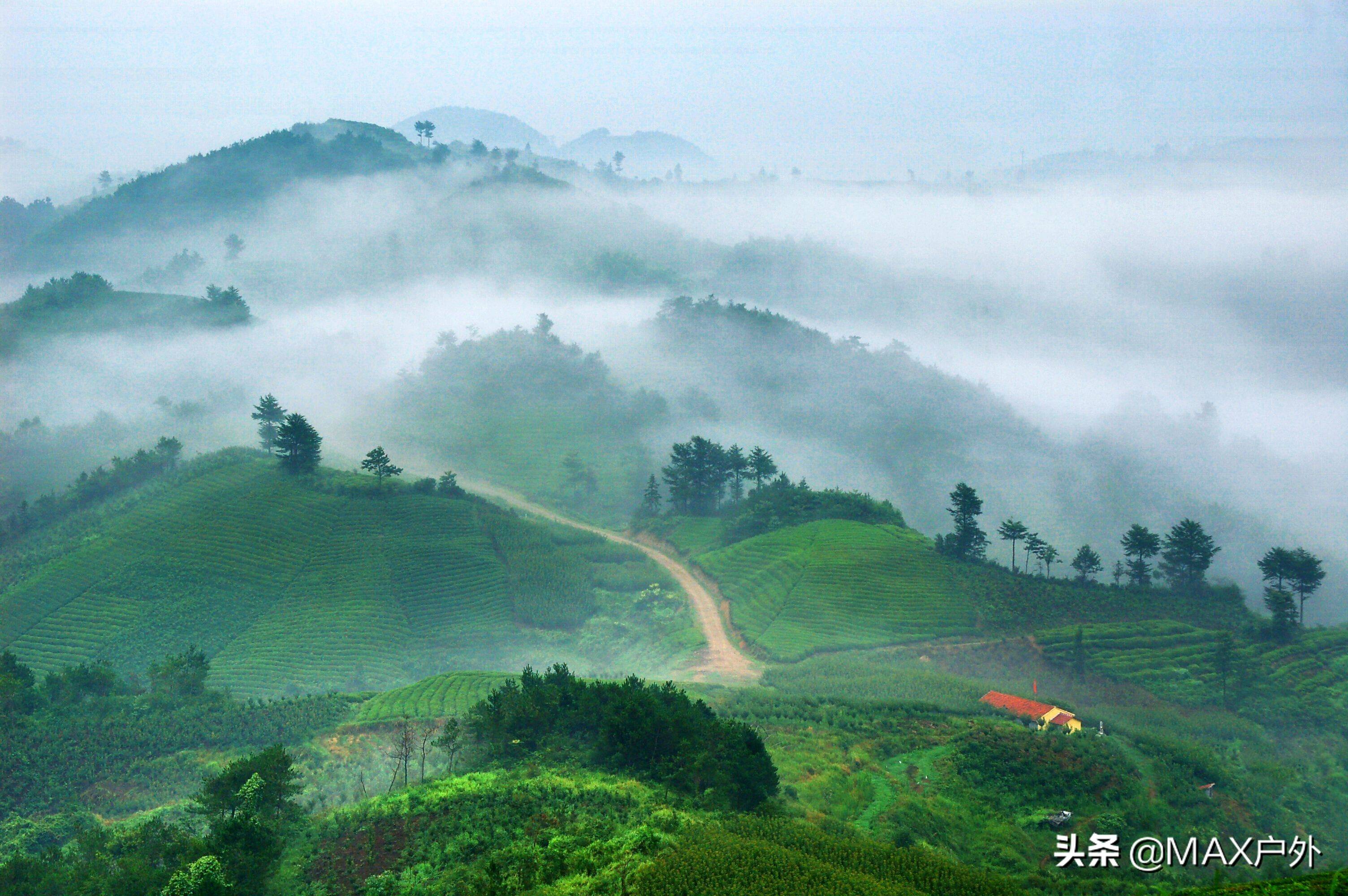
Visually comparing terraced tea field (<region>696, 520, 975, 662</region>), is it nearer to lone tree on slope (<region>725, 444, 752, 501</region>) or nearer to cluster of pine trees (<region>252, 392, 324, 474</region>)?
lone tree on slope (<region>725, 444, 752, 501</region>)

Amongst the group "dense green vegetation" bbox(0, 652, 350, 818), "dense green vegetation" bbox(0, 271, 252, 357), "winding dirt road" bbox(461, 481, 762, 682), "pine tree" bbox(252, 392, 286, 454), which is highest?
"dense green vegetation" bbox(0, 271, 252, 357)

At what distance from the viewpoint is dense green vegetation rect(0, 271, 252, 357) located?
92.2 metres

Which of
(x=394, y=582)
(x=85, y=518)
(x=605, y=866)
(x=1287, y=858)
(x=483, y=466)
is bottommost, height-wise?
(x=1287, y=858)

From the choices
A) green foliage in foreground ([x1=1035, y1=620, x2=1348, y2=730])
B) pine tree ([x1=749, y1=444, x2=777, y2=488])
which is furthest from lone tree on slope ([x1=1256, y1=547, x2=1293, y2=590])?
pine tree ([x1=749, y1=444, x2=777, y2=488])

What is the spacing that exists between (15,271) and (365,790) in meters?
144

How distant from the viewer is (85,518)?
63.5 metres

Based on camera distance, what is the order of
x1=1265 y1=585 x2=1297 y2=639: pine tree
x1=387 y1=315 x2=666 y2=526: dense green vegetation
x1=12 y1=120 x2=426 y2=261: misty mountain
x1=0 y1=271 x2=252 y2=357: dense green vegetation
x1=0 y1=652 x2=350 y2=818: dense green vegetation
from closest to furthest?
x1=0 y1=652 x2=350 y2=818: dense green vegetation → x1=1265 y1=585 x2=1297 y2=639: pine tree → x1=387 y1=315 x2=666 y2=526: dense green vegetation → x1=0 y1=271 x2=252 y2=357: dense green vegetation → x1=12 y1=120 x2=426 y2=261: misty mountain

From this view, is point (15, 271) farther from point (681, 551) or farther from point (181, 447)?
point (681, 551)

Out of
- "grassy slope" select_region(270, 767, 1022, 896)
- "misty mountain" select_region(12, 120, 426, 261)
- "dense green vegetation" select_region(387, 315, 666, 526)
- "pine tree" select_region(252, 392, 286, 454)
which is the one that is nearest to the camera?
"grassy slope" select_region(270, 767, 1022, 896)

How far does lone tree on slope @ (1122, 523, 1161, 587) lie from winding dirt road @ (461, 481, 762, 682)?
28307 mm

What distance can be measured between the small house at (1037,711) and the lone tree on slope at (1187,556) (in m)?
24.3

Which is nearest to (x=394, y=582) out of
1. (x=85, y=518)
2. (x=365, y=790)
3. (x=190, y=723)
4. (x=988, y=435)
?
(x=190, y=723)

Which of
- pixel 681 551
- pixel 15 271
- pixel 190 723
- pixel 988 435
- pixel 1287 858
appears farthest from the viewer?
pixel 15 271

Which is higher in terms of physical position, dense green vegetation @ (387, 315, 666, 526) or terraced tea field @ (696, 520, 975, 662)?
dense green vegetation @ (387, 315, 666, 526)
